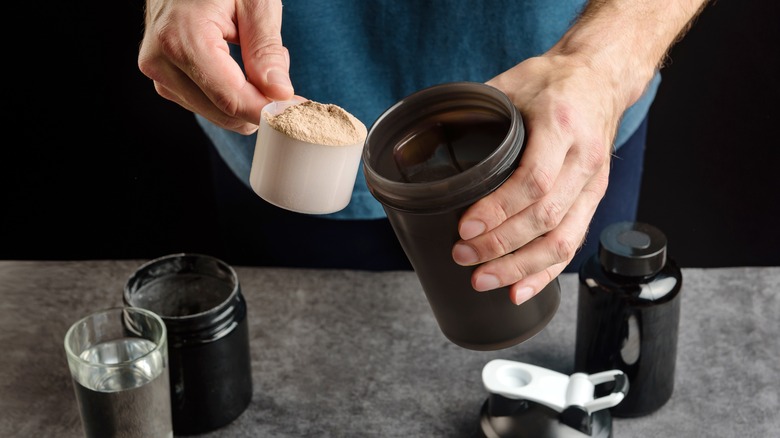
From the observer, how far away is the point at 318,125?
2.54ft

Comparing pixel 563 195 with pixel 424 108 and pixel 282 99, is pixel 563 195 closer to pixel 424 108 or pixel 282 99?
pixel 424 108

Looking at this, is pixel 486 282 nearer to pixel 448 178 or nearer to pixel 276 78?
pixel 448 178

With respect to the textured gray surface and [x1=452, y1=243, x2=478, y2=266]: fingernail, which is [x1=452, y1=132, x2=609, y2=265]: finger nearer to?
[x1=452, y1=243, x2=478, y2=266]: fingernail

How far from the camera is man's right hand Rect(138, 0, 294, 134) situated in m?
0.83

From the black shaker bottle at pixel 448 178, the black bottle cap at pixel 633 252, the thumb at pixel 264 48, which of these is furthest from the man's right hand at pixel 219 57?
the black bottle cap at pixel 633 252

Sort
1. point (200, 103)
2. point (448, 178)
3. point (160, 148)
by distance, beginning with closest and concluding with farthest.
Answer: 1. point (448, 178)
2. point (200, 103)
3. point (160, 148)

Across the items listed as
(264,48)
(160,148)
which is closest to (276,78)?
Answer: (264,48)

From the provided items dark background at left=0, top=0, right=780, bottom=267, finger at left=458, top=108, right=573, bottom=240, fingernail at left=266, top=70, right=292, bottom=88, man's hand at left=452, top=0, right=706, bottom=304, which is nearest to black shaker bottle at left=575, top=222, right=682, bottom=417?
man's hand at left=452, top=0, right=706, bottom=304

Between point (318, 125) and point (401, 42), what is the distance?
0.41 metres

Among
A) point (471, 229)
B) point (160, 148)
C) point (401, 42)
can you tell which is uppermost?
point (471, 229)

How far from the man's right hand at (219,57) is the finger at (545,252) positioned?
250 mm

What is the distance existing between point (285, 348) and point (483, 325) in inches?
15.1

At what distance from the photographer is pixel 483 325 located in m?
0.78

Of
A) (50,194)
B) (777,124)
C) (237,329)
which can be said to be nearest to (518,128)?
(237,329)
